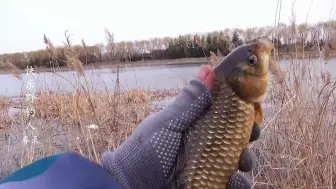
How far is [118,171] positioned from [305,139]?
211 cm

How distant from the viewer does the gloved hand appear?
1.61 metres

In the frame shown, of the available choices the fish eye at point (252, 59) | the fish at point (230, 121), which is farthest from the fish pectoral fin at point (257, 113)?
the fish eye at point (252, 59)

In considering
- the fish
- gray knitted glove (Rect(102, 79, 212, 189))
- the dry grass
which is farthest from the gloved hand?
the dry grass

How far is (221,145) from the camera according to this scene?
1.49 m

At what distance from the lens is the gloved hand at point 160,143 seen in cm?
161

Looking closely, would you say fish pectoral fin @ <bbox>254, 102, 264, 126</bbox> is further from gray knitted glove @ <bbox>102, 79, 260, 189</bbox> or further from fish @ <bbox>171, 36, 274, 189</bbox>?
gray knitted glove @ <bbox>102, 79, 260, 189</bbox>

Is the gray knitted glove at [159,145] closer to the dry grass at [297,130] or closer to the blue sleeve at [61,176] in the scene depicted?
the blue sleeve at [61,176]

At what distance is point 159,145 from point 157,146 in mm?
11

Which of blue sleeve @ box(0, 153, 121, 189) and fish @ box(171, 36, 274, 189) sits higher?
fish @ box(171, 36, 274, 189)

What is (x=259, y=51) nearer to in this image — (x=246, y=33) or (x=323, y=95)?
(x=323, y=95)

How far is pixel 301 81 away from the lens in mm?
3600

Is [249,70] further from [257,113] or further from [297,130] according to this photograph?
[297,130]

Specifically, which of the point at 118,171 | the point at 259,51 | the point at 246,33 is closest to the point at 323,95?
the point at 246,33

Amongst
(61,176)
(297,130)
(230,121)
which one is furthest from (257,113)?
(297,130)
